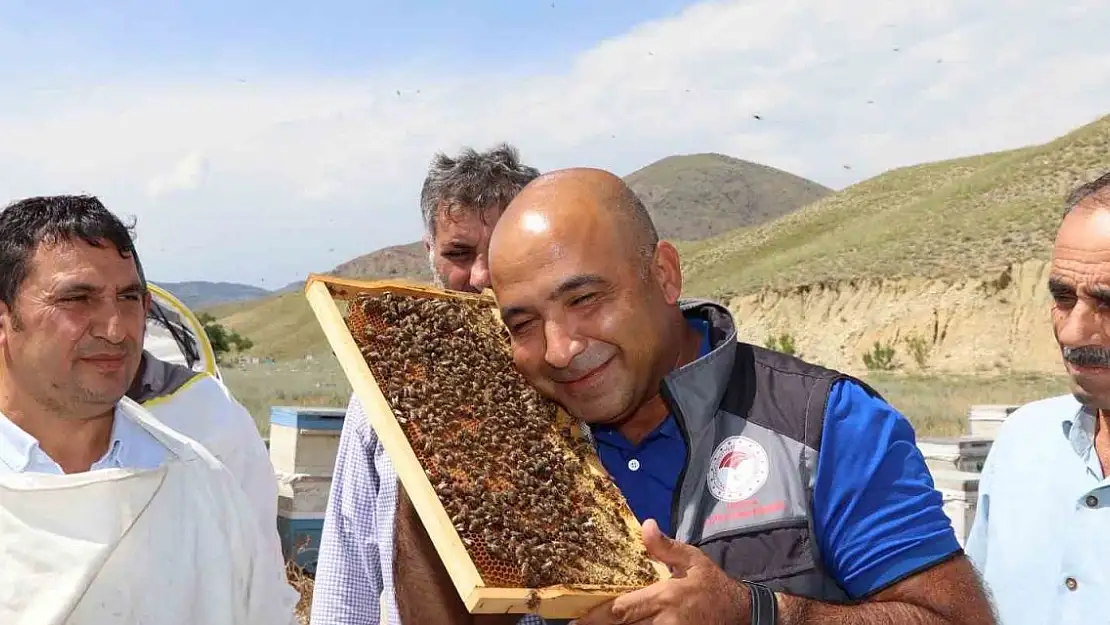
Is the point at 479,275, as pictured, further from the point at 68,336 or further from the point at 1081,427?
the point at 1081,427

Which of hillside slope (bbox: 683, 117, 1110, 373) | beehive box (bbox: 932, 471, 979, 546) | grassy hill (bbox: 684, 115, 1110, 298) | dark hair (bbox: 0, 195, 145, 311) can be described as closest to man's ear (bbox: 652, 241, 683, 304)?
dark hair (bbox: 0, 195, 145, 311)

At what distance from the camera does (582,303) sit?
8.94 ft

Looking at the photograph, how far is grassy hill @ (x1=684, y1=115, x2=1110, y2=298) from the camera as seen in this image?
1801 inches

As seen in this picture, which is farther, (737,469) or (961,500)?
(961,500)

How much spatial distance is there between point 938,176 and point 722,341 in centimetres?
8778

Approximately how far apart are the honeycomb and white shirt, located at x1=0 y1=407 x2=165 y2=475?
108 centimetres

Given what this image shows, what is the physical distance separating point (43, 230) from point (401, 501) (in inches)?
65.2

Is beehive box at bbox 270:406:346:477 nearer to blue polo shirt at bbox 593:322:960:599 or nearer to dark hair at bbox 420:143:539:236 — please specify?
dark hair at bbox 420:143:539:236

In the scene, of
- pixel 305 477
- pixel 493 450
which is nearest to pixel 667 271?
pixel 493 450

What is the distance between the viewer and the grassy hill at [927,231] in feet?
150

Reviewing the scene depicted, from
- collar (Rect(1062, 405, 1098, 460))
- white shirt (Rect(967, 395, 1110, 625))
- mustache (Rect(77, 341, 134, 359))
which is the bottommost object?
white shirt (Rect(967, 395, 1110, 625))

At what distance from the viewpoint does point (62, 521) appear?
3143 millimetres

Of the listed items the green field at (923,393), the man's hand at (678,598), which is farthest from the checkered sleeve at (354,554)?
the green field at (923,393)

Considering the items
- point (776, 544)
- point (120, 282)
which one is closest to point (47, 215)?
point (120, 282)
